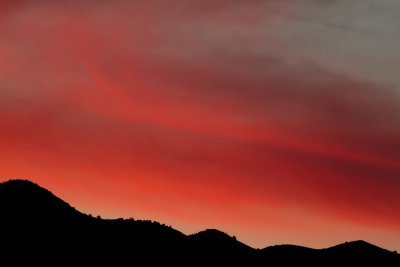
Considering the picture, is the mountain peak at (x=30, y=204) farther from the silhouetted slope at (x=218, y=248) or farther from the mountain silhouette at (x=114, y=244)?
the silhouetted slope at (x=218, y=248)

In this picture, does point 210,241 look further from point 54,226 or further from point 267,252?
point 54,226

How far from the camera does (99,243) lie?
106m

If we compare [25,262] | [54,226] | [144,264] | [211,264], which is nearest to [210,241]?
[211,264]

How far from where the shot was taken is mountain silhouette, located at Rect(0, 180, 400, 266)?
324 feet

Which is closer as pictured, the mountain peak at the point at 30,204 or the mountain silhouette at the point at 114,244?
the mountain silhouette at the point at 114,244

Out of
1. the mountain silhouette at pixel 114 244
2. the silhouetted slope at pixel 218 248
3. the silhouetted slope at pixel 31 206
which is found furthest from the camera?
the silhouetted slope at pixel 218 248

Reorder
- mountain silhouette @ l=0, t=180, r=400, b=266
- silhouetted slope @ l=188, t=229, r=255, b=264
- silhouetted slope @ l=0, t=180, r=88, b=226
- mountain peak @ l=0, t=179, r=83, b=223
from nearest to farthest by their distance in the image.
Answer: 1. mountain silhouette @ l=0, t=180, r=400, b=266
2. silhouetted slope @ l=0, t=180, r=88, b=226
3. mountain peak @ l=0, t=179, r=83, b=223
4. silhouetted slope @ l=188, t=229, r=255, b=264

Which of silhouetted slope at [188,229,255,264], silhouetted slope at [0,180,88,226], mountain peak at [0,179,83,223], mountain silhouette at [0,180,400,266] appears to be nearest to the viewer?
mountain silhouette at [0,180,400,266]

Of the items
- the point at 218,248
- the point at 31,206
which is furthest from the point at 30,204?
the point at 218,248

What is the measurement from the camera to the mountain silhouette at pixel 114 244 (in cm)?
9881

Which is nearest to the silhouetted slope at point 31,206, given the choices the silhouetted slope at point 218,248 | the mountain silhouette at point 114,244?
the mountain silhouette at point 114,244

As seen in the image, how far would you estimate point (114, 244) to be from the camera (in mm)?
107562

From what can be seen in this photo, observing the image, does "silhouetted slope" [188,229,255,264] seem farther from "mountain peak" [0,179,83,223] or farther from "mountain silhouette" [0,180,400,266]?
"mountain peak" [0,179,83,223]

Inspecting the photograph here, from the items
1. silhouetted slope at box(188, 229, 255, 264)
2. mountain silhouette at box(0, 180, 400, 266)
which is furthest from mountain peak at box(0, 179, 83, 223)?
silhouetted slope at box(188, 229, 255, 264)
